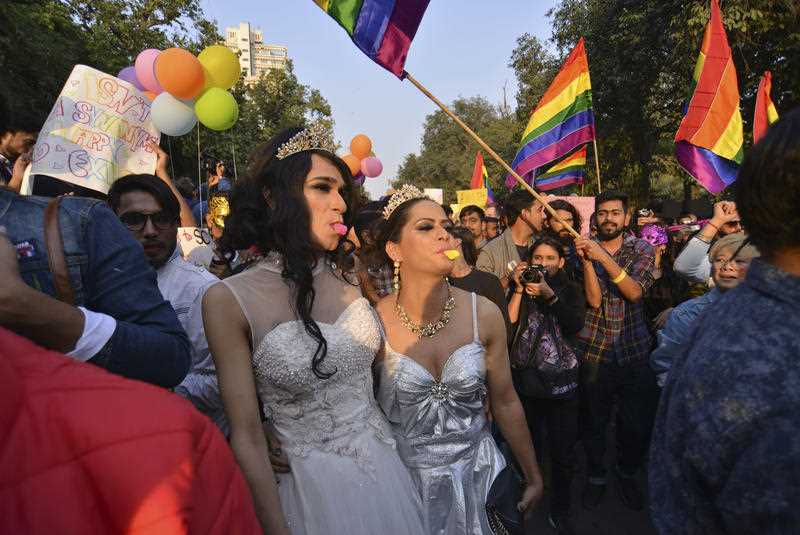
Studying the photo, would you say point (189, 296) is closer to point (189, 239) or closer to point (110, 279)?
point (110, 279)

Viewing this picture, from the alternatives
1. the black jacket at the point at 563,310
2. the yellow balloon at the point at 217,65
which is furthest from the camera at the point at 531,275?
the yellow balloon at the point at 217,65

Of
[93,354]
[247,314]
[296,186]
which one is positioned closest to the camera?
[93,354]

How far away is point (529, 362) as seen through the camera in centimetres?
359

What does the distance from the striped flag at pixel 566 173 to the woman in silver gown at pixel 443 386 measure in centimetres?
415

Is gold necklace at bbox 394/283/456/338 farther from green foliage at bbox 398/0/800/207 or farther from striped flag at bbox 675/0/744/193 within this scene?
green foliage at bbox 398/0/800/207

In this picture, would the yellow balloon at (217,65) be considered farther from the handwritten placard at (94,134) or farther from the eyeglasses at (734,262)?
the eyeglasses at (734,262)

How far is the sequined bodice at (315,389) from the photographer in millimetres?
1759

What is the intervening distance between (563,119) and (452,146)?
1870 inches

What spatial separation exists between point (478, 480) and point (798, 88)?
13513 millimetres

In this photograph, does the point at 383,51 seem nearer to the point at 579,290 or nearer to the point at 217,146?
the point at 579,290

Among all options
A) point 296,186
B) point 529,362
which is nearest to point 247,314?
point 296,186

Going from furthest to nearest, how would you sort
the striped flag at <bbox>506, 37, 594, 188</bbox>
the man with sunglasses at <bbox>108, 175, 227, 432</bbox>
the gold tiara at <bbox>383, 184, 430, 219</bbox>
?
the striped flag at <bbox>506, 37, 594, 188</bbox> → the gold tiara at <bbox>383, 184, 430, 219</bbox> → the man with sunglasses at <bbox>108, 175, 227, 432</bbox>

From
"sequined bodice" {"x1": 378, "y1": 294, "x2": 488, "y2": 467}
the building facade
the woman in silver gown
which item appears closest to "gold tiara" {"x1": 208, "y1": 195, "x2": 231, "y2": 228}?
the woman in silver gown

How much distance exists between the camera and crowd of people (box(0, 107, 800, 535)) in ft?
2.20
